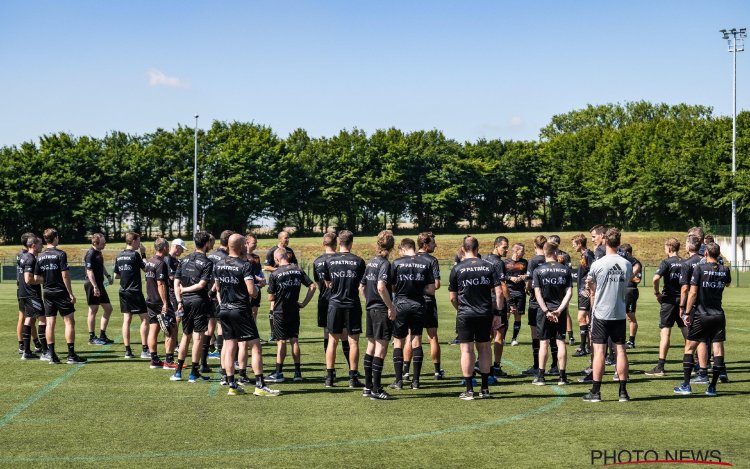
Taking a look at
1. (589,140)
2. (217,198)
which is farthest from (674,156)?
(217,198)

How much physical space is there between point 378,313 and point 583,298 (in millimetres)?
5489

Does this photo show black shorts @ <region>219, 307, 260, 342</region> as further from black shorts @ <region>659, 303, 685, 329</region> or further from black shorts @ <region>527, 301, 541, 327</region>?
black shorts @ <region>659, 303, 685, 329</region>

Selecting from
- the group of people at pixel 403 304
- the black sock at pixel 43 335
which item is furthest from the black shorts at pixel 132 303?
the black sock at pixel 43 335

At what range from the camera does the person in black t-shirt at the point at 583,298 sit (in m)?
14.9

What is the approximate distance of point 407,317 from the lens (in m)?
11.5

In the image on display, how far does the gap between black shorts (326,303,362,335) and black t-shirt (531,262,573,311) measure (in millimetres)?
2664

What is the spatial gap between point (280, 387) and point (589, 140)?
8725 centimetres

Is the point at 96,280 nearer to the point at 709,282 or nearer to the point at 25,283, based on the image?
the point at 25,283

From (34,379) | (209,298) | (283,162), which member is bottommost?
(34,379)

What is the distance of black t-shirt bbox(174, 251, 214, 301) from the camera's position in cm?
1216

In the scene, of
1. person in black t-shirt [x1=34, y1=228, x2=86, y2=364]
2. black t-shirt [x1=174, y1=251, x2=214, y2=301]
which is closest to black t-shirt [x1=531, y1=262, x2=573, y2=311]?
black t-shirt [x1=174, y1=251, x2=214, y2=301]

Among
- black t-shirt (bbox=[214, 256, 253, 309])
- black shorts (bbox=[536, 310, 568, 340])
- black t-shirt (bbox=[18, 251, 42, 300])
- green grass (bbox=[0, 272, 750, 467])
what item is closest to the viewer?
green grass (bbox=[0, 272, 750, 467])

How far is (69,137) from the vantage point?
81.9m

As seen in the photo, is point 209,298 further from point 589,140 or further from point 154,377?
point 589,140
